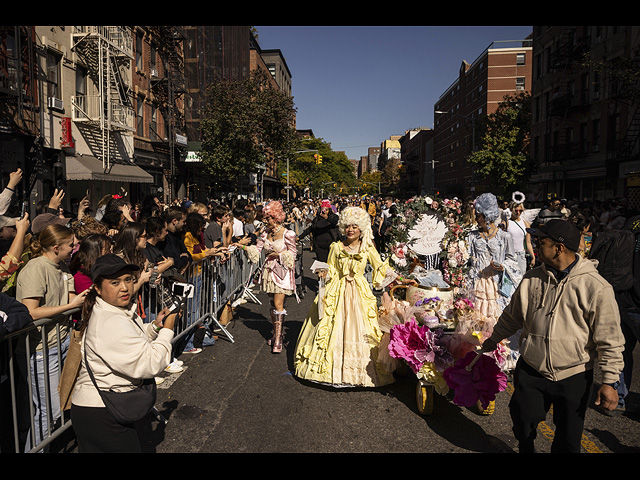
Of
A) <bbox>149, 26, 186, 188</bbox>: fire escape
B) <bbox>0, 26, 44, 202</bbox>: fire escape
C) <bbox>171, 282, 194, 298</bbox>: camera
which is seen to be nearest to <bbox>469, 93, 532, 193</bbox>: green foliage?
<bbox>149, 26, 186, 188</bbox>: fire escape

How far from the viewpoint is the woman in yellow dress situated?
488 centimetres

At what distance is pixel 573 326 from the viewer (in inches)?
114

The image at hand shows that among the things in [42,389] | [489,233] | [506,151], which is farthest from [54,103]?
[506,151]

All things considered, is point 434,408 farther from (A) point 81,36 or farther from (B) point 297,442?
(A) point 81,36

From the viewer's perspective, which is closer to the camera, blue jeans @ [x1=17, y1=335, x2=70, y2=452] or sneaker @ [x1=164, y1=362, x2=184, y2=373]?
blue jeans @ [x1=17, y1=335, x2=70, y2=452]

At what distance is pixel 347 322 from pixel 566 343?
252 cm

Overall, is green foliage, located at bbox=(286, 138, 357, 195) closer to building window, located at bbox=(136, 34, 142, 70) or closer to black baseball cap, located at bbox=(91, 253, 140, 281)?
building window, located at bbox=(136, 34, 142, 70)

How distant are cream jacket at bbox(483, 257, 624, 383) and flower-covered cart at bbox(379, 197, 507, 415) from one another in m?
0.80

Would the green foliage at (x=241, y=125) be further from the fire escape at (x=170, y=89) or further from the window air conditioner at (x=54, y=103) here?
the window air conditioner at (x=54, y=103)

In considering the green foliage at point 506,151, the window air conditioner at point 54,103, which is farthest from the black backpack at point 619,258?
the green foliage at point 506,151

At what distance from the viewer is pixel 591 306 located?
9.24 feet

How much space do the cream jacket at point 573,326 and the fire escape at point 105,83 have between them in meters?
18.9

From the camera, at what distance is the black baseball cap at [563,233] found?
9.52ft
